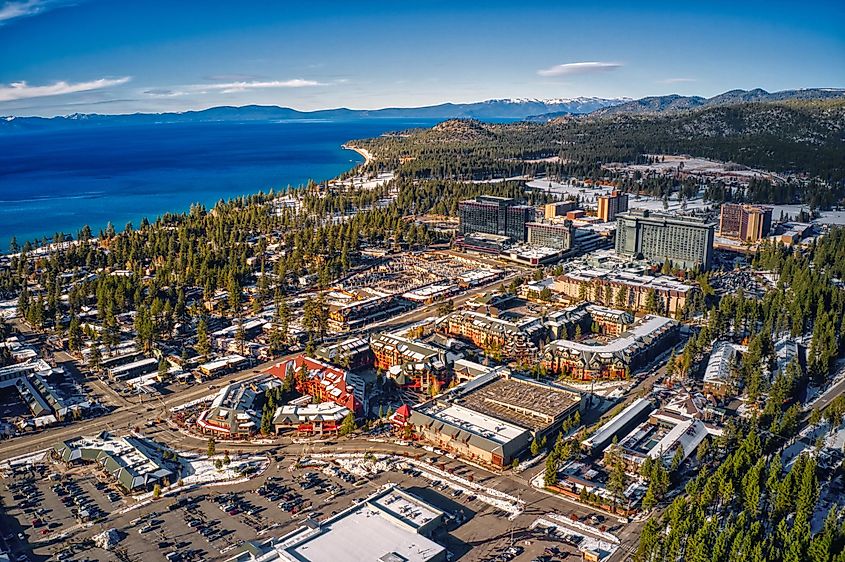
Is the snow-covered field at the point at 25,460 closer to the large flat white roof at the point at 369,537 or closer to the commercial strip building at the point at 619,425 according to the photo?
the large flat white roof at the point at 369,537

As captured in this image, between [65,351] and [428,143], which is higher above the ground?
[428,143]

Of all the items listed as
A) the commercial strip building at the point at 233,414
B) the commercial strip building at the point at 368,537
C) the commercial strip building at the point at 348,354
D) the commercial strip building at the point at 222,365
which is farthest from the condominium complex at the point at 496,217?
the commercial strip building at the point at 368,537

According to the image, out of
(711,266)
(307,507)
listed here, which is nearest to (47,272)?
(307,507)

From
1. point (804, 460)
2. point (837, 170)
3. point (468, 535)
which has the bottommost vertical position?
point (468, 535)

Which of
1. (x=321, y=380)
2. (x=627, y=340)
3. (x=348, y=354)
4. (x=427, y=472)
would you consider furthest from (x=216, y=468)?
(x=627, y=340)

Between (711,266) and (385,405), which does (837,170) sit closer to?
(711,266)

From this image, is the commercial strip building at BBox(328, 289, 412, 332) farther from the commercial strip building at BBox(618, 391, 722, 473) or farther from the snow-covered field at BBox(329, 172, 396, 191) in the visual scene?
the snow-covered field at BBox(329, 172, 396, 191)
